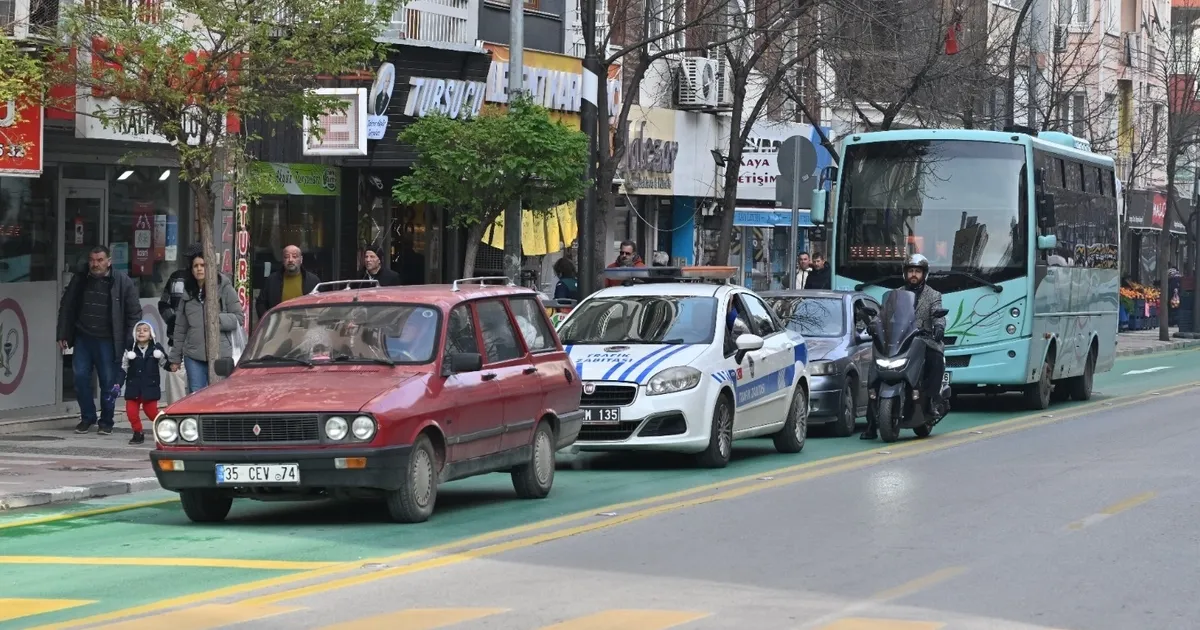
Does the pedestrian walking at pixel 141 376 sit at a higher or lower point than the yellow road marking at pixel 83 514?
higher

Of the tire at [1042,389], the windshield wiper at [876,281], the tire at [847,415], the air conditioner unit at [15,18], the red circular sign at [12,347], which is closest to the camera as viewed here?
the air conditioner unit at [15,18]

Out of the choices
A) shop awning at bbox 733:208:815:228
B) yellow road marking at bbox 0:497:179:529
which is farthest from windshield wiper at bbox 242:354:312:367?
shop awning at bbox 733:208:815:228

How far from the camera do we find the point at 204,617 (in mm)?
8680

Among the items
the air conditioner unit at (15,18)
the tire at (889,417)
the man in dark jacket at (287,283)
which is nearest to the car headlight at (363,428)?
the air conditioner unit at (15,18)

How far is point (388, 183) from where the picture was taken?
27109mm

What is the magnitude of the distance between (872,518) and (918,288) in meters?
7.56

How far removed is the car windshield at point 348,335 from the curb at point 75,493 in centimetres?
181

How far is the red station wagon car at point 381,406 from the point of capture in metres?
11.8

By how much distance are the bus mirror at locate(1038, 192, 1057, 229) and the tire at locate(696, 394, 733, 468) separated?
868cm

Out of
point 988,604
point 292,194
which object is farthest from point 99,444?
point 988,604

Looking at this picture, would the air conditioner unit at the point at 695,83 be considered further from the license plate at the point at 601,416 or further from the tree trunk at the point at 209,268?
the license plate at the point at 601,416

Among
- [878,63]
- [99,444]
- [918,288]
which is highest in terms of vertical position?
[878,63]

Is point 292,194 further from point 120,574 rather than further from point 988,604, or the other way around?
point 988,604

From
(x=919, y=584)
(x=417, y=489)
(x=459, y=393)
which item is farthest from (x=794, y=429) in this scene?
(x=919, y=584)
